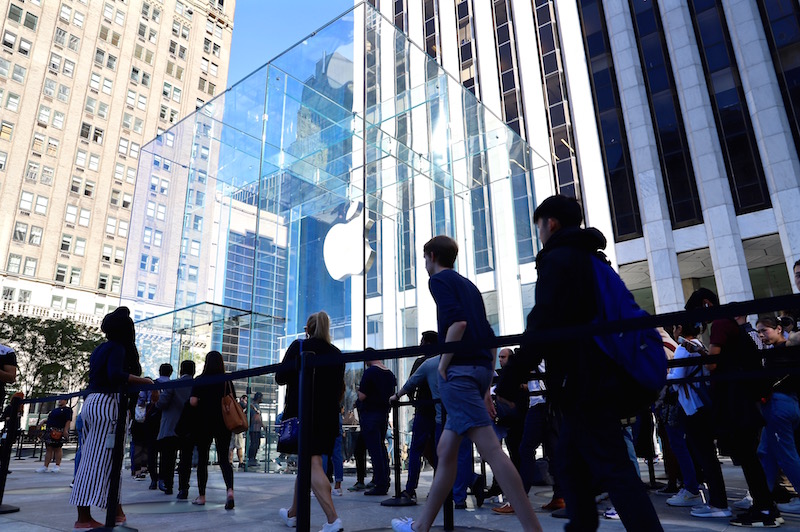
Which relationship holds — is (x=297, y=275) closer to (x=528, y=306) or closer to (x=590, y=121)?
(x=528, y=306)

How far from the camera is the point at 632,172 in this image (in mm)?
26344

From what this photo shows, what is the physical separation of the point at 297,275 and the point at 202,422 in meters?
6.82

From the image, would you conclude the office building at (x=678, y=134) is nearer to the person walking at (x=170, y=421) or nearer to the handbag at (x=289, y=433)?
the person walking at (x=170, y=421)

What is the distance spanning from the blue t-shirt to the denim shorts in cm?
6

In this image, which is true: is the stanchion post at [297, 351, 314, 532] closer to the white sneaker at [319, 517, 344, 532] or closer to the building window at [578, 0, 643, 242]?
the white sneaker at [319, 517, 344, 532]

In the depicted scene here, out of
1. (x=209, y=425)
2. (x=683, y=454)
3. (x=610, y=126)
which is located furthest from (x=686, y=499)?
(x=610, y=126)

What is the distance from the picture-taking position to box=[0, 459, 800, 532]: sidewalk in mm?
4305

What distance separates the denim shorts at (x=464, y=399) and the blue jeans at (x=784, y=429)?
2.53 metres

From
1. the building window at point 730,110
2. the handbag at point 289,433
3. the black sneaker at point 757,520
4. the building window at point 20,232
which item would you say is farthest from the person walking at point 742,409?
the building window at point 20,232

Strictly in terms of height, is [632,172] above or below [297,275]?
above

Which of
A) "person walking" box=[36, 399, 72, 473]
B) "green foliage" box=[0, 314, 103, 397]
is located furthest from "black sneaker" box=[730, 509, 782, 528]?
"green foliage" box=[0, 314, 103, 397]

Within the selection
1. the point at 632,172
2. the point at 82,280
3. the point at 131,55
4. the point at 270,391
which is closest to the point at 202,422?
the point at 270,391

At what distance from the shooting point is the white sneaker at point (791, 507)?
4713 mm

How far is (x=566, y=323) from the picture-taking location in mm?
2299
